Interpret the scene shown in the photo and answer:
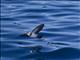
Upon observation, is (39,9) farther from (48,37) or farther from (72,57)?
(72,57)

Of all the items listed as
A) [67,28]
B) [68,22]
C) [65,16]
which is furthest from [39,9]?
[67,28]

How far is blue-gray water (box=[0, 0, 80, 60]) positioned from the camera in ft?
23.8

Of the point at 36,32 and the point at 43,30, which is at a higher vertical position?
the point at 36,32

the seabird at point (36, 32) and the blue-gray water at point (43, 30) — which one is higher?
the seabird at point (36, 32)

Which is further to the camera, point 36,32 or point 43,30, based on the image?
point 43,30

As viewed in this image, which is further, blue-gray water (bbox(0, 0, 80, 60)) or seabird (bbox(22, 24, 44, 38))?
seabird (bbox(22, 24, 44, 38))

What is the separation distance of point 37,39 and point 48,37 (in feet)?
1.87

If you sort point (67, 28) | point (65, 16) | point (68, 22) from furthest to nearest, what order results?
point (65, 16) → point (68, 22) → point (67, 28)

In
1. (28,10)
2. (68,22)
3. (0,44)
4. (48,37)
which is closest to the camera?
(0,44)

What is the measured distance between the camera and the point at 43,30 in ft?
30.1

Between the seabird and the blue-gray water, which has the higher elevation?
the seabird

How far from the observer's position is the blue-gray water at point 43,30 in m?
7.26

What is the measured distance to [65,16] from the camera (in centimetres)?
1134

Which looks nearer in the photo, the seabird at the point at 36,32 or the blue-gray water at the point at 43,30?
the blue-gray water at the point at 43,30
